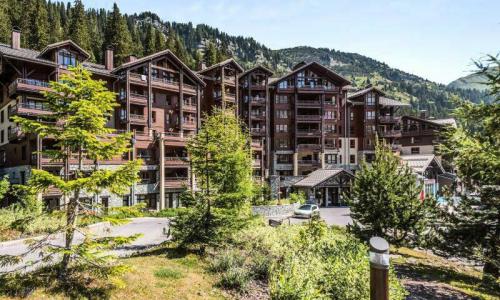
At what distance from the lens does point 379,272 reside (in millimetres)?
3996

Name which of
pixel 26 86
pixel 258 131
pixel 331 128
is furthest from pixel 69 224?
pixel 331 128

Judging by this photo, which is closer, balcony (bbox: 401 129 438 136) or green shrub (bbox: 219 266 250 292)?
green shrub (bbox: 219 266 250 292)

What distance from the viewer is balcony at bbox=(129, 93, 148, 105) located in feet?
144

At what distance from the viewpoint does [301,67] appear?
200 ft

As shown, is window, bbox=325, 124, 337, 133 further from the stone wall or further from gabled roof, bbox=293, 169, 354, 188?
the stone wall

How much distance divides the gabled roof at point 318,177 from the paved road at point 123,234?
25791 millimetres

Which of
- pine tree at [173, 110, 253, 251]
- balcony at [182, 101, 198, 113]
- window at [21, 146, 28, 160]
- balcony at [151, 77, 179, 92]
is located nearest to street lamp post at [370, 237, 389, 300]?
pine tree at [173, 110, 253, 251]

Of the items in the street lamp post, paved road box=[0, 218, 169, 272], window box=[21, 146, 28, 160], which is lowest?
paved road box=[0, 218, 169, 272]

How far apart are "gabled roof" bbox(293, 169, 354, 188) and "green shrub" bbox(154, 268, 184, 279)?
4128 centimetres

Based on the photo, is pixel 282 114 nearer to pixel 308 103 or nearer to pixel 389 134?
pixel 308 103

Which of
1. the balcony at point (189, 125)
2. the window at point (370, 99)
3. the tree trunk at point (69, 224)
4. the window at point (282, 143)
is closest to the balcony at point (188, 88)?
the balcony at point (189, 125)

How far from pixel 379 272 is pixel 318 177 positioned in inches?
2067

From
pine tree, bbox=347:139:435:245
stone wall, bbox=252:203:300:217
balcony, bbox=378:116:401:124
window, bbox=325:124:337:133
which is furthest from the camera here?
balcony, bbox=378:116:401:124

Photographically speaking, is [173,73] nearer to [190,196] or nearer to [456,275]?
[190,196]
